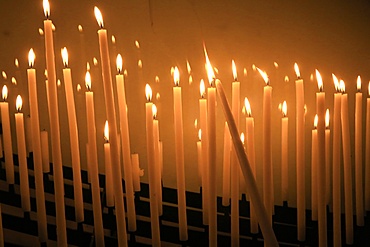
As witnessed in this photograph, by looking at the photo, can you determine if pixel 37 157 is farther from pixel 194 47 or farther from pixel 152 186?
pixel 194 47

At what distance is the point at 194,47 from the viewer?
2.99ft

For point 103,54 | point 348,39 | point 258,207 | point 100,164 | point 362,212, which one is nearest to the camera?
point 258,207

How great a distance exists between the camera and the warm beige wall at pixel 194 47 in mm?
868

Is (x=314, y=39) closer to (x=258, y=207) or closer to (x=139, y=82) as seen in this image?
(x=139, y=82)

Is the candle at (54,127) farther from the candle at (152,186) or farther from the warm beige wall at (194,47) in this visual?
the warm beige wall at (194,47)

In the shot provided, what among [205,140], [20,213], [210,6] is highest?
[210,6]

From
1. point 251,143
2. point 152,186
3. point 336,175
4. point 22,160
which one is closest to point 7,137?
point 22,160

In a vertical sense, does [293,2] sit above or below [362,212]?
above

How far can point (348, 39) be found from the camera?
2.83 ft

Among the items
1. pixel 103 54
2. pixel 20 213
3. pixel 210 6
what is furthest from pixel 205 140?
pixel 20 213

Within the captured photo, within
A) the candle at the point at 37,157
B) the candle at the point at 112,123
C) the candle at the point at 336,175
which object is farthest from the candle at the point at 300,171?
the candle at the point at 37,157

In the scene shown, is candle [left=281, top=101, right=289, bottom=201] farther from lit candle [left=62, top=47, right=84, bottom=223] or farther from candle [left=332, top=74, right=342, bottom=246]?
lit candle [left=62, top=47, right=84, bottom=223]

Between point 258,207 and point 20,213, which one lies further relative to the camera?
point 20,213

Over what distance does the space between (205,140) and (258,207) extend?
273mm
